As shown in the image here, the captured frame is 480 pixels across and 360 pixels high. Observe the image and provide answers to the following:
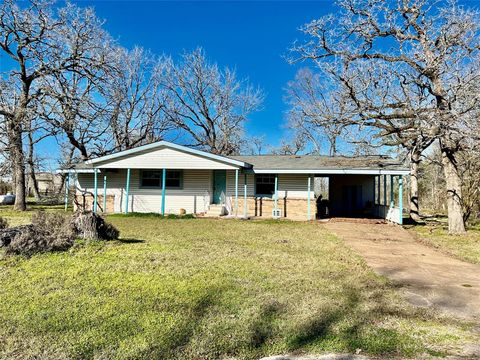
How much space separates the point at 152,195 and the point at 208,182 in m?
3.03

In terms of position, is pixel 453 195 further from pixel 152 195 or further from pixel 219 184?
pixel 152 195

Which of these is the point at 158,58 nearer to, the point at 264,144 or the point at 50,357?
the point at 264,144

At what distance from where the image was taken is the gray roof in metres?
15.1

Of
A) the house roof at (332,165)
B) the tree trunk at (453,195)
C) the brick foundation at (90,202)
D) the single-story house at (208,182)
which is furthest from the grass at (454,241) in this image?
the brick foundation at (90,202)

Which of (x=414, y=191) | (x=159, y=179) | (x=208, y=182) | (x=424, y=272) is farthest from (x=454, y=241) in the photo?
(x=159, y=179)

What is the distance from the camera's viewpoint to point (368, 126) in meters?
14.0

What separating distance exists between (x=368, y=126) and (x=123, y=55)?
22687 mm

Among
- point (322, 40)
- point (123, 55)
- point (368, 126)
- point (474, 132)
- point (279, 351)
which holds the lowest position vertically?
point (279, 351)

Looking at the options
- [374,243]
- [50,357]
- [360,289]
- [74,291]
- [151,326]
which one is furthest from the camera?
[374,243]

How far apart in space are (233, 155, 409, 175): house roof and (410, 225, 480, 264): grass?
277 cm

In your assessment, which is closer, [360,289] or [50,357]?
[50,357]

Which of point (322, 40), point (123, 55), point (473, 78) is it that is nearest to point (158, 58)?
point (123, 55)

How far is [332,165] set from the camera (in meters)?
15.8

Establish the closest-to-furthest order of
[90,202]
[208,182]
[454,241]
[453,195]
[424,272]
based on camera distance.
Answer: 1. [424,272]
2. [454,241]
3. [453,195]
4. [208,182]
5. [90,202]
